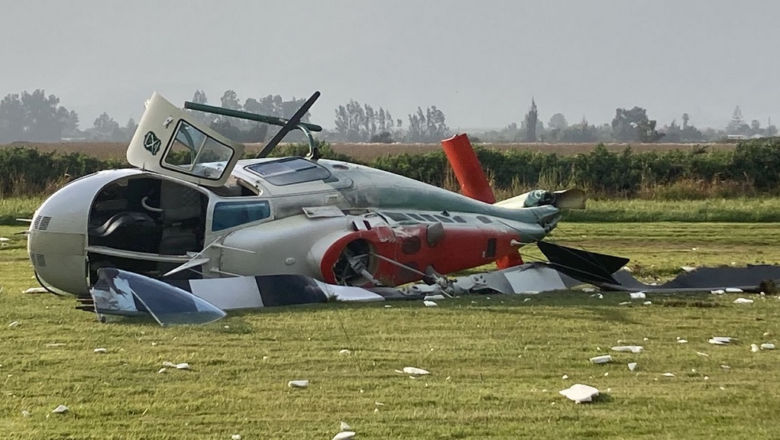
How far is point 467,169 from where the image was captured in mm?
16797

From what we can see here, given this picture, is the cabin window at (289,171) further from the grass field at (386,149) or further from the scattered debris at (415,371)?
the grass field at (386,149)

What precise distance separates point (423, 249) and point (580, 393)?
6.88m

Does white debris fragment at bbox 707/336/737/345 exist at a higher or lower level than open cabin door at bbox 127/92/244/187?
lower

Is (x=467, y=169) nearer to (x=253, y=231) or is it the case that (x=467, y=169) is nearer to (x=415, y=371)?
(x=253, y=231)

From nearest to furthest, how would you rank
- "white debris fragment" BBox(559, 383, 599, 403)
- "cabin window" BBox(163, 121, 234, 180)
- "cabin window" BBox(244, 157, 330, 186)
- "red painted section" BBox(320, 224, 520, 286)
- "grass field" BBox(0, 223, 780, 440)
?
"grass field" BBox(0, 223, 780, 440), "white debris fragment" BBox(559, 383, 599, 403), "cabin window" BBox(163, 121, 234, 180), "red painted section" BBox(320, 224, 520, 286), "cabin window" BBox(244, 157, 330, 186)

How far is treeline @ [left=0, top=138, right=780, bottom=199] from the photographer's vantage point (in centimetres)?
3291

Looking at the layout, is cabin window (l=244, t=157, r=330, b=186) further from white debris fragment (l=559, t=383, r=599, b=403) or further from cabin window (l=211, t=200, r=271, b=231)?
white debris fragment (l=559, t=383, r=599, b=403)

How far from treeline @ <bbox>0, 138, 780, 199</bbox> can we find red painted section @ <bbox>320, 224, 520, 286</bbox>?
633 inches

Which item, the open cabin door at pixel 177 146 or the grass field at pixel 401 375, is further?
the open cabin door at pixel 177 146

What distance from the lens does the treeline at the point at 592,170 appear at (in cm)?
3291

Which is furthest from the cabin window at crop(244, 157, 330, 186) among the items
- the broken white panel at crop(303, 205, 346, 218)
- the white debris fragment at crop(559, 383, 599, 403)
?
the white debris fragment at crop(559, 383, 599, 403)

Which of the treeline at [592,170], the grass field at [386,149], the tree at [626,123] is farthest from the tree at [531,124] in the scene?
the treeline at [592,170]

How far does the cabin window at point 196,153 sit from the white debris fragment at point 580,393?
22.9 ft

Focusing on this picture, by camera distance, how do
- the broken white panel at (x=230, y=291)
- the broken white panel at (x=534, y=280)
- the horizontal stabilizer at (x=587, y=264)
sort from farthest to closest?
the horizontal stabilizer at (x=587, y=264) < the broken white panel at (x=534, y=280) < the broken white panel at (x=230, y=291)
